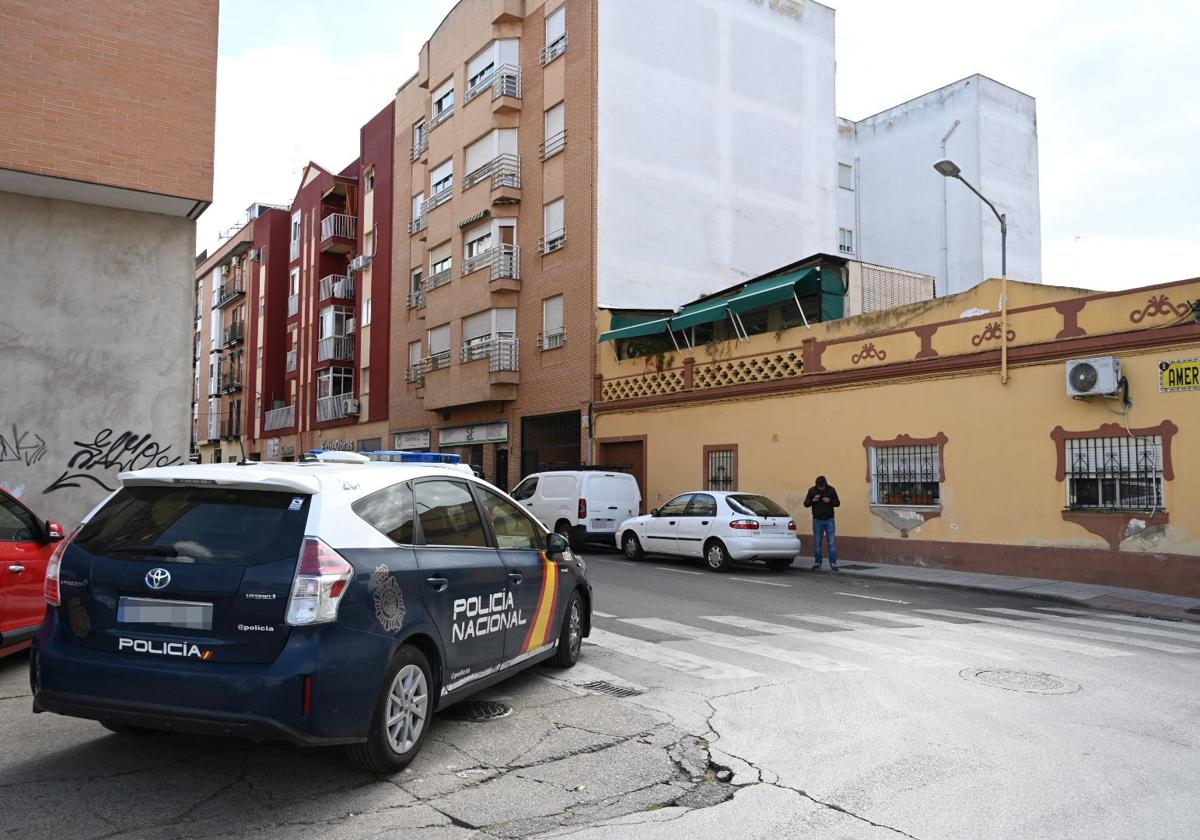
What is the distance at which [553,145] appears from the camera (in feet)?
93.5

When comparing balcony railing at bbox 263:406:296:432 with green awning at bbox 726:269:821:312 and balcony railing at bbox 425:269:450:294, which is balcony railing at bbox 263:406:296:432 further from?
green awning at bbox 726:269:821:312

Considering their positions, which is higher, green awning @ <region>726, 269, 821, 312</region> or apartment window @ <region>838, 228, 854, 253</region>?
apartment window @ <region>838, 228, 854, 253</region>

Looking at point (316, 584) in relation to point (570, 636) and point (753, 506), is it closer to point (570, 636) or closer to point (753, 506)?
point (570, 636)

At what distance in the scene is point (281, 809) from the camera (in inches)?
168

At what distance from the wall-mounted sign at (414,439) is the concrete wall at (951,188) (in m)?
19.8

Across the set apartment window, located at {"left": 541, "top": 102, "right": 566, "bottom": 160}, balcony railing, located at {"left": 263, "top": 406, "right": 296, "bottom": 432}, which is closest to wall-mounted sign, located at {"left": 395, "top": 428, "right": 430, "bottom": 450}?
apartment window, located at {"left": 541, "top": 102, "right": 566, "bottom": 160}

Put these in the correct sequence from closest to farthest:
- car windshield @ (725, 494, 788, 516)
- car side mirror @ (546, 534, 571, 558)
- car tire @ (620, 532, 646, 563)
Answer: car side mirror @ (546, 534, 571, 558) → car windshield @ (725, 494, 788, 516) → car tire @ (620, 532, 646, 563)

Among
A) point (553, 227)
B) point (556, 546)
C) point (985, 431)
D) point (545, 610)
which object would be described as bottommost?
point (545, 610)

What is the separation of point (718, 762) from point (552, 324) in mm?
23756

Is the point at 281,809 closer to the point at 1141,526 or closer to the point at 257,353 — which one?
the point at 1141,526

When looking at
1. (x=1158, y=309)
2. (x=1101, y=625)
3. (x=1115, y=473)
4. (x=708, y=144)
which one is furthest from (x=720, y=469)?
(x=708, y=144)

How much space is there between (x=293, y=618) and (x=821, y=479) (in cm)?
1429

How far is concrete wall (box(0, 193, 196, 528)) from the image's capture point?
38.9 ft

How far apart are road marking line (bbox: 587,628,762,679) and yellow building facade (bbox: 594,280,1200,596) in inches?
378
